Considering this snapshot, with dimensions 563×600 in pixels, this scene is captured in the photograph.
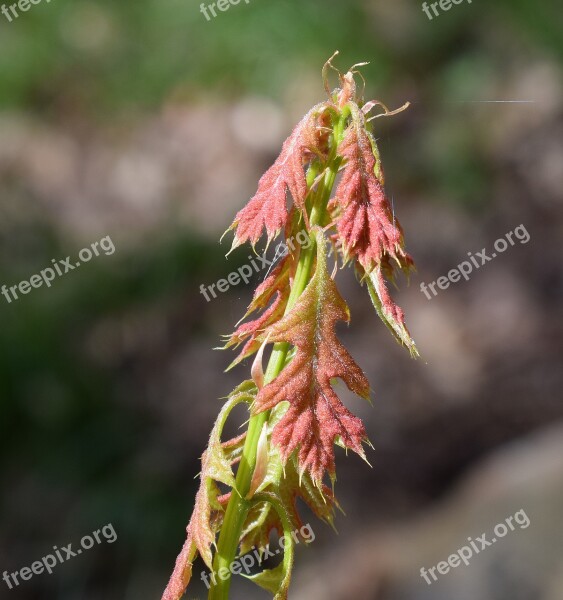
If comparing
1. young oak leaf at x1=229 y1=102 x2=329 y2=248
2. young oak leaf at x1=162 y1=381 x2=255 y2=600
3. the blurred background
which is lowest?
young oak leaf at x1=162 y1=381 x2=255 y2=600

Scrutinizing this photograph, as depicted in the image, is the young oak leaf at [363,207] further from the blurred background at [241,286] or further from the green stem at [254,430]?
the blurred background at [241,286]

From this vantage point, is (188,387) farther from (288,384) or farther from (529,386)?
(288,384)

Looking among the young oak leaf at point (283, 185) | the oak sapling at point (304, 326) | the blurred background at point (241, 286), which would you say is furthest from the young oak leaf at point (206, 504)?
the blurred background at point (241, 286)

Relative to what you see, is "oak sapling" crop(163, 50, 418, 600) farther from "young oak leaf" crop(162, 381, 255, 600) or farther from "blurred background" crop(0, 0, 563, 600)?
"blurred background" crop(0, 0, 563, 600)

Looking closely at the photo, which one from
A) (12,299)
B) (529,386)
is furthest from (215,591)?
(529,386)

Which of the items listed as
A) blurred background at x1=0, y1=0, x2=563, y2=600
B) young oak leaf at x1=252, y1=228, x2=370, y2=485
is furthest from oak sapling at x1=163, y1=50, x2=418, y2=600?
blurred background at x1=0, y1=0, x2=563, y2=600

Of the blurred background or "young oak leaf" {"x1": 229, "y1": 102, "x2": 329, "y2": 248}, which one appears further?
the blurred background

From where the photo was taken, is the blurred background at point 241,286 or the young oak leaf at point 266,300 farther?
the blurred background at point 241,286
